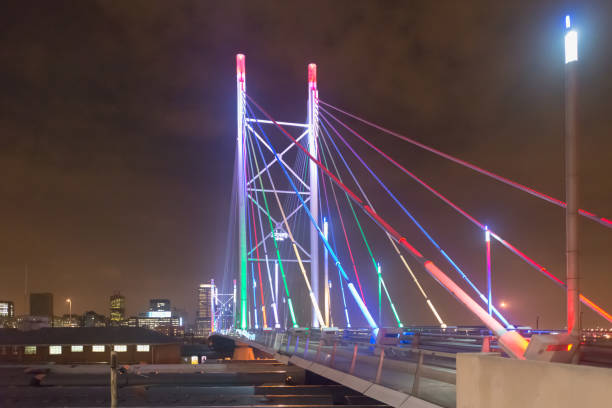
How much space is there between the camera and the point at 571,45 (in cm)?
666

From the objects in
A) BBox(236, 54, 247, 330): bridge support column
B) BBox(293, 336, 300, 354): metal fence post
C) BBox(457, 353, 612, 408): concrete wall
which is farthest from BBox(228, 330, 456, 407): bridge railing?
BBox(236, 54, 247, 330): bridge support column

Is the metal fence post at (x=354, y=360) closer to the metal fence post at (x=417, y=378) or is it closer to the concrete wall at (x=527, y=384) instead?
the metal fence post at (x=417, y=378)

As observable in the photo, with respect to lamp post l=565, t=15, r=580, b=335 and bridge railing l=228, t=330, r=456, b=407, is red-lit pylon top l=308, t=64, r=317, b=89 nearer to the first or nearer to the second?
bridge railing l=228, t=330, r=456, b=407

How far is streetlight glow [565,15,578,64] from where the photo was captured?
6551 millimetres

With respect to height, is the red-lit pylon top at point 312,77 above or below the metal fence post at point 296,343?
above

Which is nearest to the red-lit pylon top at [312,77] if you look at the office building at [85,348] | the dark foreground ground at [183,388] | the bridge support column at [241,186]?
the bridge support column at [241,186]

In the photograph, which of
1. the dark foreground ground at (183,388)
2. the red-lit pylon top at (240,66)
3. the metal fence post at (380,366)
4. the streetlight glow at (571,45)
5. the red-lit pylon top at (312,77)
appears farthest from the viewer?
the red-lit pylon top at (240,66)

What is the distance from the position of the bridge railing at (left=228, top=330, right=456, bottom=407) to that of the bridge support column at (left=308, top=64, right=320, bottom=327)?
12552 millimetres

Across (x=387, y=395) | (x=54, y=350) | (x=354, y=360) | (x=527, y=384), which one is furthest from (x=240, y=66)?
(x=527, y=384)

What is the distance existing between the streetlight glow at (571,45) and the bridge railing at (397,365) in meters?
3.77

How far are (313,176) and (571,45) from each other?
81.7ft

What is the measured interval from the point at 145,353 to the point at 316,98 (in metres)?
34.8

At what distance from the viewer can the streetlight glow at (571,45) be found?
6551 millimetres

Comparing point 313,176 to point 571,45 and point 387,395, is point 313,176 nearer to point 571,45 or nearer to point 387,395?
point 387,395
